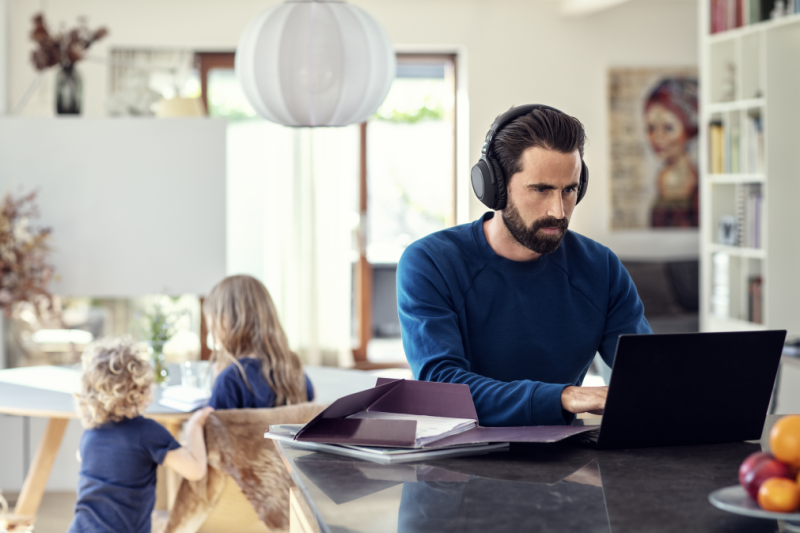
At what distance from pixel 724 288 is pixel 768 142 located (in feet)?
2.95

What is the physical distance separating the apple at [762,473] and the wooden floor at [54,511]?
3.20m

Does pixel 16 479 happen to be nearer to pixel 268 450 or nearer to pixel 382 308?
pixel 268 450

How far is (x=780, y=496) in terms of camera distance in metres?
0.73

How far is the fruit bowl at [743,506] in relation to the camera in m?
0.73

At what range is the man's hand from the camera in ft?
3.78

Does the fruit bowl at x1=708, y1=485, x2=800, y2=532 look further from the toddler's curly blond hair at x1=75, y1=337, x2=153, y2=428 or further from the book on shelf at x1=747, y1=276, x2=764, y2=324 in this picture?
the book on shelf at x1=747, y1=276, x2=764, y2=324

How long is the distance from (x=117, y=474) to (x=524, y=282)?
4.25ft

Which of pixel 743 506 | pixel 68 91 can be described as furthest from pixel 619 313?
pixel 68 91

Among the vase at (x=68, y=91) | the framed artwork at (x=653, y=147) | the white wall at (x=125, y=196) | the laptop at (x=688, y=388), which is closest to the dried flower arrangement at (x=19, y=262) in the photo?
the white wall at (x=125, y=196)

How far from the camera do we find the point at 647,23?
596 cm

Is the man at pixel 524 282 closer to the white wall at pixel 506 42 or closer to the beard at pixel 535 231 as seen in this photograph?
the beard at pixel 535 231

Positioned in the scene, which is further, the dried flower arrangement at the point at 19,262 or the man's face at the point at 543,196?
the dried flower arrangement at the point at 19,262

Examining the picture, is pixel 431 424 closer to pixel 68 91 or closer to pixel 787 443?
pixel 787 443

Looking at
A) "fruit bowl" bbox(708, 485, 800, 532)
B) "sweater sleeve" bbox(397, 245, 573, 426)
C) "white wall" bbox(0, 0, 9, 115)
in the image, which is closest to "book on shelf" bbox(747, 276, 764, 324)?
"sweater sleeve" bbox(397, 245, 573, 426)
